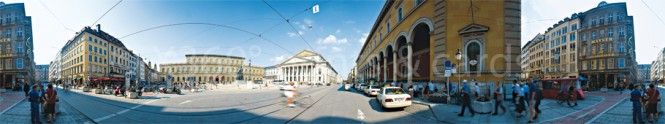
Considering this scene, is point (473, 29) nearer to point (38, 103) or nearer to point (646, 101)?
point (646, 101)

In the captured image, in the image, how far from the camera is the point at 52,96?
303 inches

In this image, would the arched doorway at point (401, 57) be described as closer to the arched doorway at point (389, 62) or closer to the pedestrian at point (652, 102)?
the arched doorway at point (389, 62)

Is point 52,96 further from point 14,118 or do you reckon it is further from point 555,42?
point 555,42

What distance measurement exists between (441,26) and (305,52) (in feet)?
328

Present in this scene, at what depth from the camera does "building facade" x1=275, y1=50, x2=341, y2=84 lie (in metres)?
105

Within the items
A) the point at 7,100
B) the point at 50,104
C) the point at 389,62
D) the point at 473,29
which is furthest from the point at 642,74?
the point at 7,100

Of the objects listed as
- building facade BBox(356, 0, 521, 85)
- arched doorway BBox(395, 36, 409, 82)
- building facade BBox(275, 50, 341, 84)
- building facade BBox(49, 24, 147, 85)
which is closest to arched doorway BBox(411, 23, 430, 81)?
building facade BBox(356, 0, 521, 85)

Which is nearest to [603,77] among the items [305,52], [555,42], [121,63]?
[555,42]

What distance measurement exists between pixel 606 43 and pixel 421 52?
12.8 meters

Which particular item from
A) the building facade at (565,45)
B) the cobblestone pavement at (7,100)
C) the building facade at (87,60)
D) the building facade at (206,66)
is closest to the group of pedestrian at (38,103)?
the cobblestone pavement at (7,100)

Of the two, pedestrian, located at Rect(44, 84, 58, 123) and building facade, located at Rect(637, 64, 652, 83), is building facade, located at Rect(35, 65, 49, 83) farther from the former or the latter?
building facade, located at Rect(637, 64, 652, 83)

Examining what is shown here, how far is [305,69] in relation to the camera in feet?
363

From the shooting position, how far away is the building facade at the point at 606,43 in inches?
596

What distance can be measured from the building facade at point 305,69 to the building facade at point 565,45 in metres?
80.8
